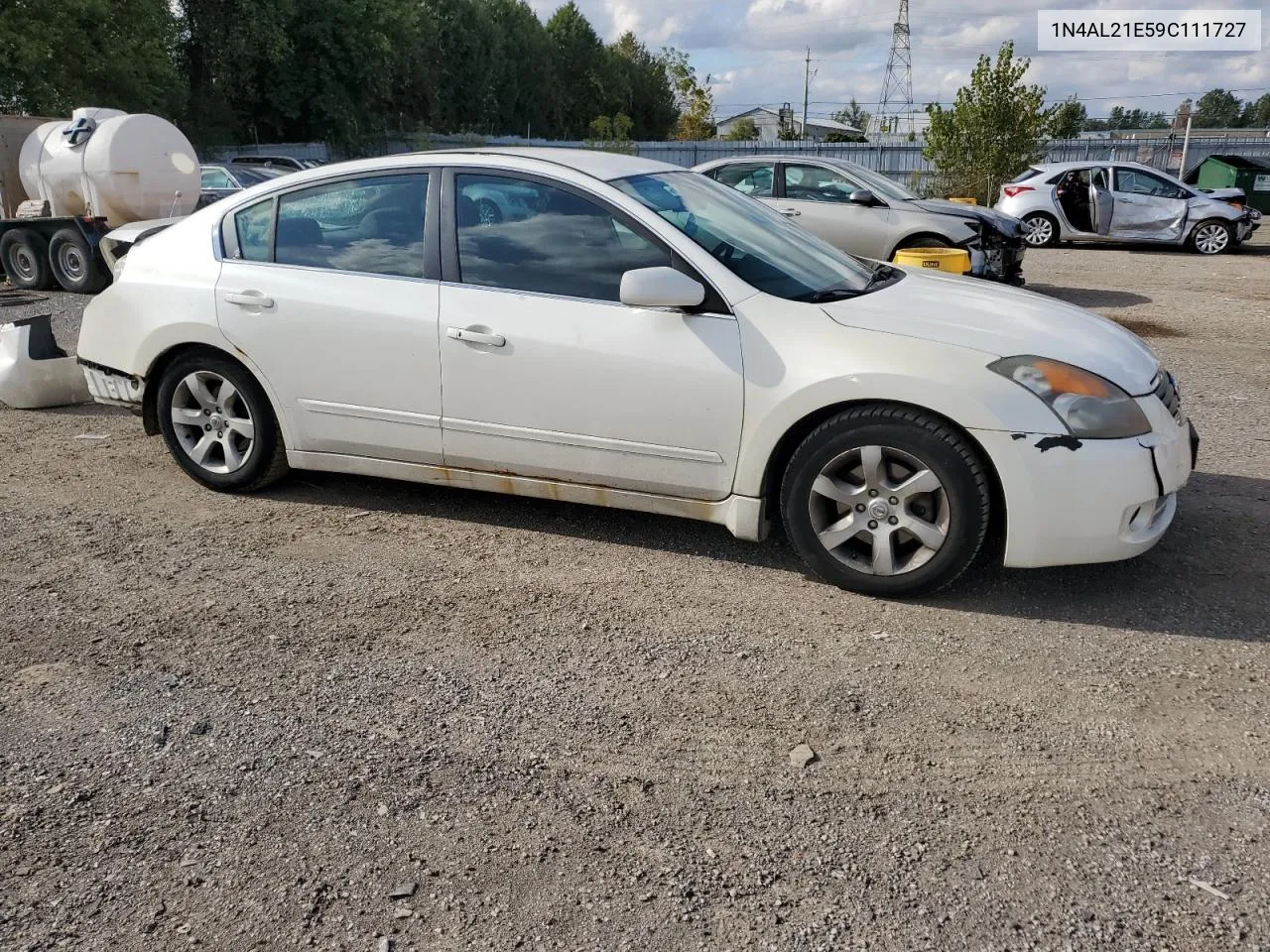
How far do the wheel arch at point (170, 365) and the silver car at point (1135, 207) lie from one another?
1628 cm

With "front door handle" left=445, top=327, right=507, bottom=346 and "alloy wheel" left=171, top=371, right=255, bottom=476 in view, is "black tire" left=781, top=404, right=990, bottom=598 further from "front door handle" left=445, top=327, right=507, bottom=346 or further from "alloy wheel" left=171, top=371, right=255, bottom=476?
"alloy wheel" left=171, top=371, right=255, bottom=476

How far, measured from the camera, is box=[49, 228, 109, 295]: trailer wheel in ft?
42.3

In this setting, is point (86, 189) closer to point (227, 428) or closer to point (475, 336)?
point (227, 428)

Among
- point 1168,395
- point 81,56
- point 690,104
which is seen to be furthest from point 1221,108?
point 1168,395

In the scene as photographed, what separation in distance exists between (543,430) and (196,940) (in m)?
2.45

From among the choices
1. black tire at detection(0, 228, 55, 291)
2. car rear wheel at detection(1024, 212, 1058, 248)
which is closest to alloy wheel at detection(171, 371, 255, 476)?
black tire at detection(0, 228, 55, 291)

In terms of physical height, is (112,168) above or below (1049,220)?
above

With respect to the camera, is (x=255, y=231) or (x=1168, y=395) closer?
(x=1168, y=395)

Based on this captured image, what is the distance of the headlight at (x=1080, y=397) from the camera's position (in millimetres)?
3770

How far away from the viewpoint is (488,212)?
4.56m

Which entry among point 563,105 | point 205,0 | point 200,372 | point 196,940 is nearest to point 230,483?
point 200,372

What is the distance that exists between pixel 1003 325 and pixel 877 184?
332 inches

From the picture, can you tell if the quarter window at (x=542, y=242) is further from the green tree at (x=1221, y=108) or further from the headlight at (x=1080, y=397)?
the green tree at (x=1221, y=108)

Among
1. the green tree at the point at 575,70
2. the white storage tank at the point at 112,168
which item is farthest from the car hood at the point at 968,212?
the green tree at the point at 575,70
